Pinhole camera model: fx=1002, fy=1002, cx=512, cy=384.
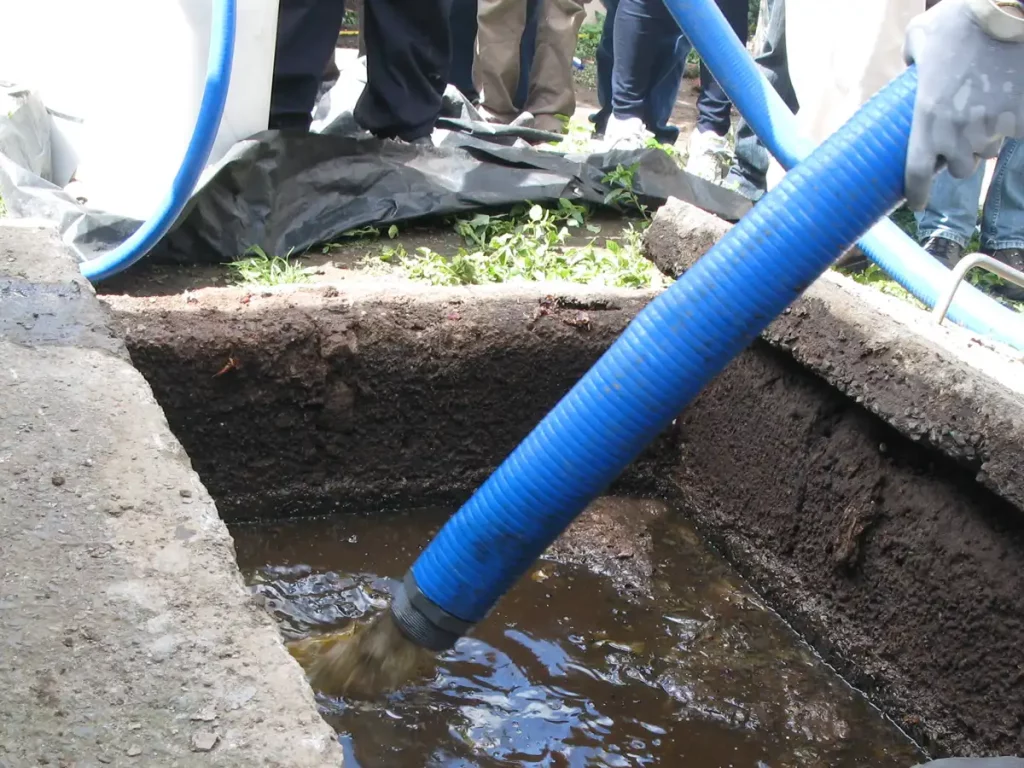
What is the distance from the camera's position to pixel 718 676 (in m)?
1.97

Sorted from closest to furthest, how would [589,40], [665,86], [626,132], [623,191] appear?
1. [623,191]
2. [626,132]
3. [665,86]
4. [589,40]

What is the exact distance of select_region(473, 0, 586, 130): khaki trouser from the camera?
4.55 meters

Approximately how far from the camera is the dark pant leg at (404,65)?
3.40 m

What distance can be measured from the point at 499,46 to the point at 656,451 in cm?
270

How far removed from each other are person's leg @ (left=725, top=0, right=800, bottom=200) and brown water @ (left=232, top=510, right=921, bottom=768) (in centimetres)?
218

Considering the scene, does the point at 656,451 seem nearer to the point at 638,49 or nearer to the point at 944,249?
the point at 944,249

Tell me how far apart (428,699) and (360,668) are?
0.13m

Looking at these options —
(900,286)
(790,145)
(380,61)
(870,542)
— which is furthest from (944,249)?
(380,61)

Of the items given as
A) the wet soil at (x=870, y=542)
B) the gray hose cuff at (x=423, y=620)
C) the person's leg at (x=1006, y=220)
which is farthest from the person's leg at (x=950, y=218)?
the gray hose cuff at (x=423, y=620)

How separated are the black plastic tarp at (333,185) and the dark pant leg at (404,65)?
97 millimetres

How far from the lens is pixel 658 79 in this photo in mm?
4414

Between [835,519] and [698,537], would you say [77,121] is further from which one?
[835,519]

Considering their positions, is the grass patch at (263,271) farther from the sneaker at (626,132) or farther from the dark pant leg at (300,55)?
the sneaker at (626,132)

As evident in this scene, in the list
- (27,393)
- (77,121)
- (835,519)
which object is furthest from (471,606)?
(77,121)
